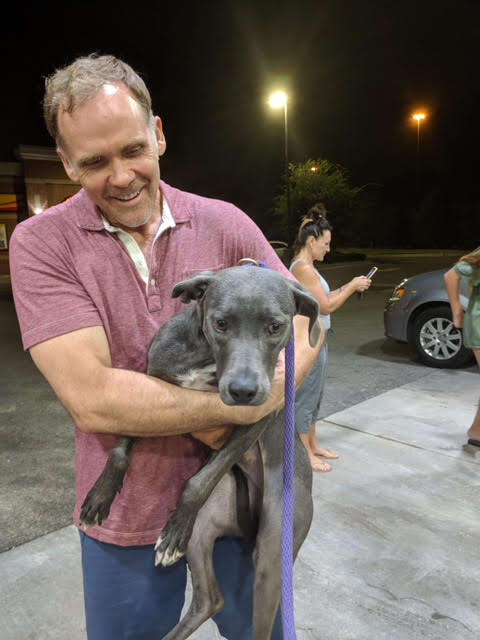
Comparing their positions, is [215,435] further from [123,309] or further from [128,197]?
[128,197]

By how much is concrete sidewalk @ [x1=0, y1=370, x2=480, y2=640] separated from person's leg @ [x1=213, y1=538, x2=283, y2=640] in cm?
109

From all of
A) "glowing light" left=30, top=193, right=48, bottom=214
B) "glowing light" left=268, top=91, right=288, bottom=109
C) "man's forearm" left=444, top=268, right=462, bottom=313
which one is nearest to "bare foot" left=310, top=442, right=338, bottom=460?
"man's forearm" left=444, top=268, right=462, bottom=313

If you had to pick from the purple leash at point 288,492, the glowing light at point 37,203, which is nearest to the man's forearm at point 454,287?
the purple leash at point 288,492

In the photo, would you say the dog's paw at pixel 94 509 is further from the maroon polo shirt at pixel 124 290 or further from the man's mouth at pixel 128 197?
the man's mouth at pixel 128 197

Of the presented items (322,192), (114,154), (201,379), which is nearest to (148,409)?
(201,379)

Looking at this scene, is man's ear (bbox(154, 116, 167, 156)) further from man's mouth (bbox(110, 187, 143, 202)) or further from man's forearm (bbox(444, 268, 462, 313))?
man's forearm (bbox(444, 268, 462, 313))

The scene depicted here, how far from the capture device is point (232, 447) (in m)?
1.69

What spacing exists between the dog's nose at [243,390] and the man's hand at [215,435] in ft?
0.96

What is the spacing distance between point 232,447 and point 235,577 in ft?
1.96

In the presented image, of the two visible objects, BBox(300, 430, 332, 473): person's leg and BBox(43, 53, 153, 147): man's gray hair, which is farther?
BBox(300, 430, 332, 473): person's leg

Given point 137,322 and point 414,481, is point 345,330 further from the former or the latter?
point 137,322

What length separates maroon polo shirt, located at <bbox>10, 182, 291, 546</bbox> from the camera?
1569 mm

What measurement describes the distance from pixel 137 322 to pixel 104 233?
0.29 metres

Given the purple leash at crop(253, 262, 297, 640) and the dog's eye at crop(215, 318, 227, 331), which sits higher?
the dog's eye at crop(215, 318, 227, 331)
